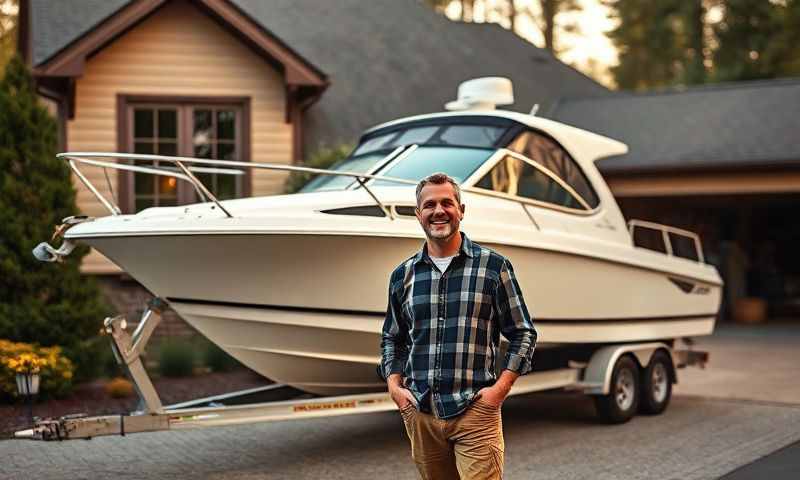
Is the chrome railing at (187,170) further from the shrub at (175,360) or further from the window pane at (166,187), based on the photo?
the window pane at (166,187)

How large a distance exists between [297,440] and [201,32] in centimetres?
743

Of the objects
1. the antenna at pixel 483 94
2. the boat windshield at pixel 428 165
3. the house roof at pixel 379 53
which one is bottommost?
the boat windshield at pixel 428 165

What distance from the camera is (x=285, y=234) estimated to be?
7.07m

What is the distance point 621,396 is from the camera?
979 centimetres

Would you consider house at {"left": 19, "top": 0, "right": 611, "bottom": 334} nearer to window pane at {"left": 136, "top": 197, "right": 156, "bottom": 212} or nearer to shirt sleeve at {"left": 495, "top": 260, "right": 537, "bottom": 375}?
window pane at {"left": 136, "top": 197, "right": 156, "bottom": 212}

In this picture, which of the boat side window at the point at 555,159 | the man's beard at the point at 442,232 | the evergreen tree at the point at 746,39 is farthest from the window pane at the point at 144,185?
the evergreen tree at the point at 746,39

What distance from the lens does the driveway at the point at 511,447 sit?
25.0ft

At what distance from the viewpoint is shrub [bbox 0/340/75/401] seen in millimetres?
9711

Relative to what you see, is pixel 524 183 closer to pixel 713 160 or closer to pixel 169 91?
pixel 169 91

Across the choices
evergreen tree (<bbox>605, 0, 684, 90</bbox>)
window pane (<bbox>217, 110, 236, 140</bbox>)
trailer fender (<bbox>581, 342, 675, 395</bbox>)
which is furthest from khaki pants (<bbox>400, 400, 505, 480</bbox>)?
evergreen tree (<bbox>605, 0, 684, 90</bbox>)

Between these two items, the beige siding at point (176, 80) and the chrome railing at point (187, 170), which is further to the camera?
the beige siding at point (176, 80)

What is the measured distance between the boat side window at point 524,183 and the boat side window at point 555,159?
145mm

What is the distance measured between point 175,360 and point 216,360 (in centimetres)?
71

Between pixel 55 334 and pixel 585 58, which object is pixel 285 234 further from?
pixel 585 58
